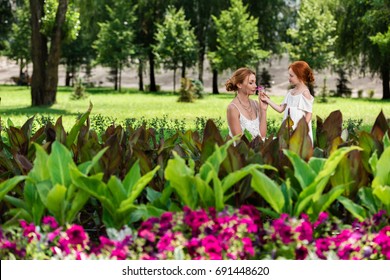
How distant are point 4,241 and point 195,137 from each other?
7.55 ft

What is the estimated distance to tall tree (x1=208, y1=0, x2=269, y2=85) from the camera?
50.4 m

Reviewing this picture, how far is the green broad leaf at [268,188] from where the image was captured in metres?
3.92

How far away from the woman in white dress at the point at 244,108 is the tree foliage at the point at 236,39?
43.0m

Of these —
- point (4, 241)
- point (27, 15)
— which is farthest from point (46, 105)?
point (27, 15)

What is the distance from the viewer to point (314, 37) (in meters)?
48.8

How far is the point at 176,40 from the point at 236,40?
4.70m

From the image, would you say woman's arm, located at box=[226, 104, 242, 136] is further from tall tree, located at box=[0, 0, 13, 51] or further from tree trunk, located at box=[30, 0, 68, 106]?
tall tree, located at box=[0, 0, 13, 51]

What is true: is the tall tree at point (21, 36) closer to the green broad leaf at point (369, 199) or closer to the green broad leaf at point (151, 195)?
the green broad leaf at point (151, 195)

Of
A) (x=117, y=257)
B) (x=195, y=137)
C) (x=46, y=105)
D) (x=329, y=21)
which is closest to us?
(x=117, y=257)

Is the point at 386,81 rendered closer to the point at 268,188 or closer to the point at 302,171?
the point at 302,171

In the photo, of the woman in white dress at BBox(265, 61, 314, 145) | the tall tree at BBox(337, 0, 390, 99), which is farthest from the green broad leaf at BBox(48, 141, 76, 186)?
the tall tree at BBox(337, 0, 390, 99)

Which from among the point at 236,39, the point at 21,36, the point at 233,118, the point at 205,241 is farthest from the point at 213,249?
the point at 21,36

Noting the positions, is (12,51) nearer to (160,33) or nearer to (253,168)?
(160,33)

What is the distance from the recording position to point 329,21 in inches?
1884
